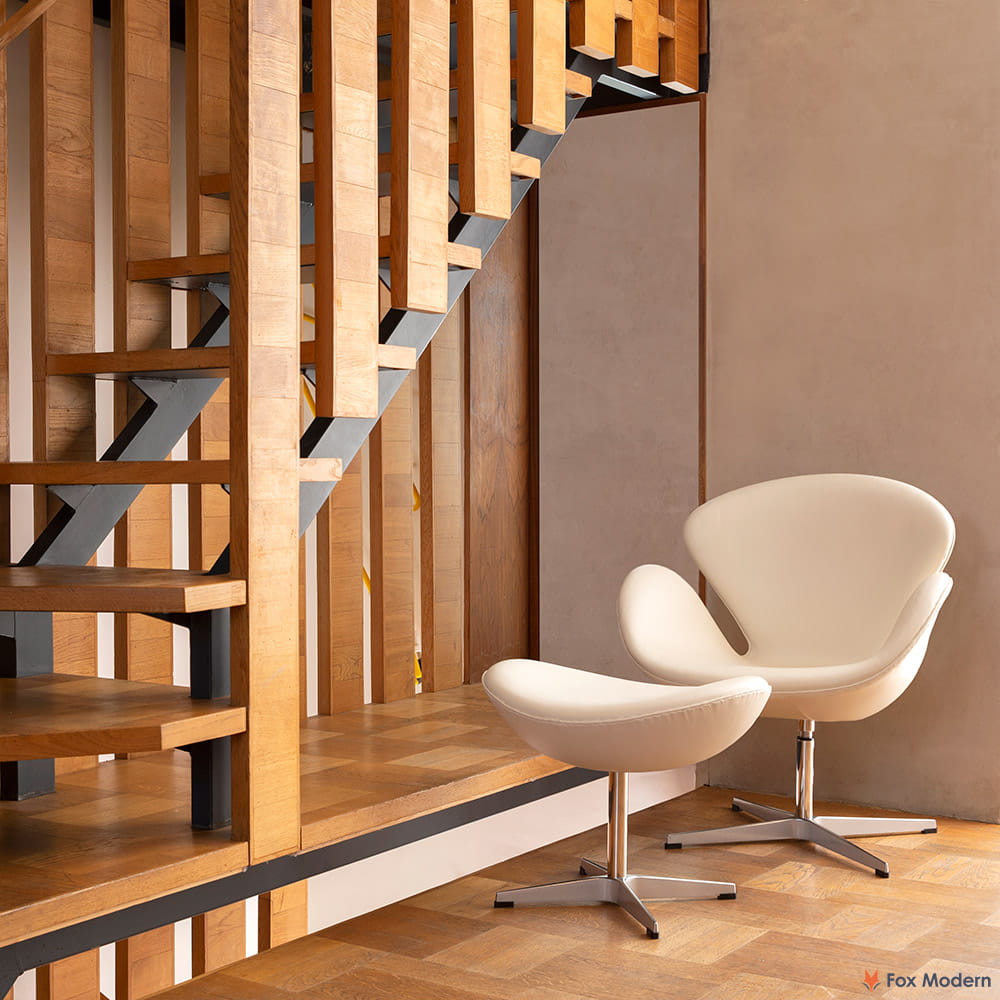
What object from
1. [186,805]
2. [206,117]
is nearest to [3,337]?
[206,117]

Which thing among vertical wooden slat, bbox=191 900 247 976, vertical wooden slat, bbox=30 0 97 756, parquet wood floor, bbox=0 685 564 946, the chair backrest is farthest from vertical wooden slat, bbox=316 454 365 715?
the chair backrest

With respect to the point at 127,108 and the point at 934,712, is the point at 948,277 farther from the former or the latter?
the point at 127,108

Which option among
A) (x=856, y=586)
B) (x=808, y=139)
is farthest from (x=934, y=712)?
(x=808, y=139)

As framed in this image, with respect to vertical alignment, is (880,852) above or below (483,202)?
below

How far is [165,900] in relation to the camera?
7.96ft

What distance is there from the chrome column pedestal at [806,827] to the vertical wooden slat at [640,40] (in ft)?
6.38

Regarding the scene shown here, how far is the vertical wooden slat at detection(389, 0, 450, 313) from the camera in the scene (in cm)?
294

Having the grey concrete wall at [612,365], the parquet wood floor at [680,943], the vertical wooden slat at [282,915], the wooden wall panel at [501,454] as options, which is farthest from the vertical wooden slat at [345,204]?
the wooden wall panel at [501,454]

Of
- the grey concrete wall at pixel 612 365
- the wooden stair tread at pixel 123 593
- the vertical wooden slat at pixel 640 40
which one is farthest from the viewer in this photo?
the grey concrete wall at pixel 612 365

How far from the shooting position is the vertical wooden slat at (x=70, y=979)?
10.4 feet

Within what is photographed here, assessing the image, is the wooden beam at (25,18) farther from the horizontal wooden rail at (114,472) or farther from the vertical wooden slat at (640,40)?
the vertical wooden slat at (640,40)

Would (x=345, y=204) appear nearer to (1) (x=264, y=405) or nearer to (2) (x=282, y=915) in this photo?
(1) (x=264, y=405)

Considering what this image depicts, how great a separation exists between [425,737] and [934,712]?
1.45 metres

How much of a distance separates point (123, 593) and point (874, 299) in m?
2.42
